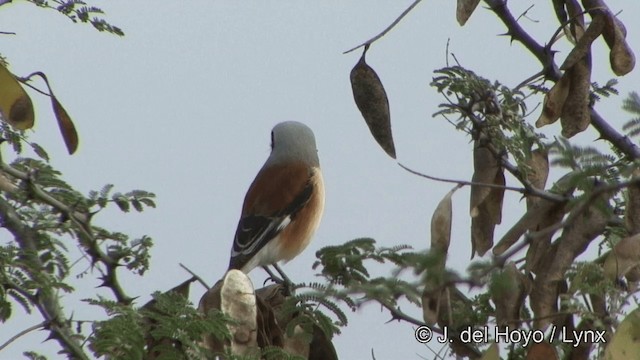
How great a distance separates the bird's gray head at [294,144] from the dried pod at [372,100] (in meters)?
3.42

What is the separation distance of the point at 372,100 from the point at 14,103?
1.04 m

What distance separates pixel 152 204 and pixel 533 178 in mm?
1416

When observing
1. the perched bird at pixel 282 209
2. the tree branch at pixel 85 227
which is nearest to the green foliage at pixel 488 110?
the tree branch at pixel 85 227

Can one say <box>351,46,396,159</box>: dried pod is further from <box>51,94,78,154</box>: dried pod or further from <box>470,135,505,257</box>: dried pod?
<box>51,94,78,154</box>: dried pod

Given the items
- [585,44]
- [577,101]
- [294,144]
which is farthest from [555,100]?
[294,144]

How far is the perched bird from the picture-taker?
546 centimetres

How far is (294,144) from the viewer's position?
20.3 feet

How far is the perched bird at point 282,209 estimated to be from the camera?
546 cm

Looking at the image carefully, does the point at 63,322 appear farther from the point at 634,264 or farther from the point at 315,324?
the point at 634,264

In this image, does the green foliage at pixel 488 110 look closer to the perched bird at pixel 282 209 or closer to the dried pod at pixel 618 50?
the dried pod at pixel 618 50

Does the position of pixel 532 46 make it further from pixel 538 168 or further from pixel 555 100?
pixel 538 168

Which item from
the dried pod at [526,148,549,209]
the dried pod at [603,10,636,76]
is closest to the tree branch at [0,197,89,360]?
the dried pod at [526,148,549,209]

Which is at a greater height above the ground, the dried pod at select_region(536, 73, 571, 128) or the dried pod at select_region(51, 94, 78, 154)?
the dried pod at select_region(51, 94, 78, 154)

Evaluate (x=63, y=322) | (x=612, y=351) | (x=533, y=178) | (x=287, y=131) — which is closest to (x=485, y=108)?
(x=533, y=178)
